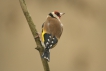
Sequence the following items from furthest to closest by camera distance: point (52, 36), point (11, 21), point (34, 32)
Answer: point (11, 21), point (52, 36), point (34, 32)

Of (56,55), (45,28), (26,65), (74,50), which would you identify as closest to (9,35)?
(26,65)

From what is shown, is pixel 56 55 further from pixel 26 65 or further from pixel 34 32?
pixel 34 32

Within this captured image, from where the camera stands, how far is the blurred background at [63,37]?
7.46 ft

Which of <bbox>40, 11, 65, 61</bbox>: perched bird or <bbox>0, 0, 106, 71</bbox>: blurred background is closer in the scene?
<bbox>40, 11, 65, 61</bbox>: perched bird

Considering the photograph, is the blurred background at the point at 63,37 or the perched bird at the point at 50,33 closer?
the perched bird at the point at 50,33

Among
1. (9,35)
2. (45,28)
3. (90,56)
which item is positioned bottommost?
(90,56)

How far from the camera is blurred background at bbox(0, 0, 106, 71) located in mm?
2273

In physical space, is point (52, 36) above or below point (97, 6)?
below

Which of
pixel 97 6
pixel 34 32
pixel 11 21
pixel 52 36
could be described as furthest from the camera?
pixel 97 6

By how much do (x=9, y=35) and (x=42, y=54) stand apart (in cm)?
134

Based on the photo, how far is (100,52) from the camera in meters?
2.44

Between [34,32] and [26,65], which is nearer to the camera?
[34,32]

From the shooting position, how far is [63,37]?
2.36 metres

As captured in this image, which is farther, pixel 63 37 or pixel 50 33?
pixel 63 37
